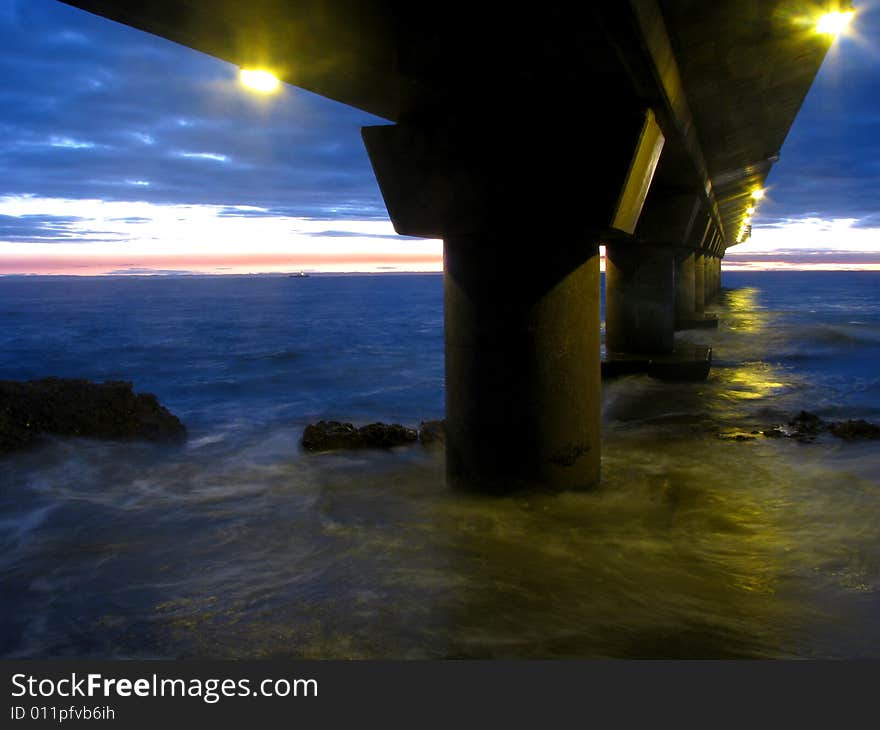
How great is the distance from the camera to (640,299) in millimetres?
16734

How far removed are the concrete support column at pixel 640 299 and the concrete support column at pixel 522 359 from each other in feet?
32.6

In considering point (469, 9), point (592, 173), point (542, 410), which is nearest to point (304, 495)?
point (542, 410)

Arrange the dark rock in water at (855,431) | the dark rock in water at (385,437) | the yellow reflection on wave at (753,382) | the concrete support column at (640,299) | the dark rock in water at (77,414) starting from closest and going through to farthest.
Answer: the dark rock in water at (855,431) < the dark rock in water at (385,437) < the dark rock in water at (77,414) < the yellow reflection on wave at (753,382) < the concrete support column at (640,299)

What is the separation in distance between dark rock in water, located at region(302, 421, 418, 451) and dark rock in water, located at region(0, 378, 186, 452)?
2.85 meters

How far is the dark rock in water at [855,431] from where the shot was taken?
408 inches

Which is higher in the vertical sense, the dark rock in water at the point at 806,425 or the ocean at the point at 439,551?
the dark rock in water at the point at 806,425

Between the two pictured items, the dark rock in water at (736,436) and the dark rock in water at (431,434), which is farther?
the dark rock in water at (431,434)

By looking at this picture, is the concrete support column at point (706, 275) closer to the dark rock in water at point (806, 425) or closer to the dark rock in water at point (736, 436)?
the dark rock in water at point (806, 425)

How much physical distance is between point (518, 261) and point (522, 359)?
89cm

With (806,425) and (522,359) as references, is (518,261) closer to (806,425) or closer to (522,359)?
(522,359)

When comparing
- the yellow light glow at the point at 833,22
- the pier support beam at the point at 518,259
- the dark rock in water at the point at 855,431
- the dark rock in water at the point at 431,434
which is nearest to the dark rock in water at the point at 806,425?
the dark rock in water at the point at 855,431

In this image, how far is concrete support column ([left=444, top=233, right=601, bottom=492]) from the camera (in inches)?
264

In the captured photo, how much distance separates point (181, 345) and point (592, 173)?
39.3 meters

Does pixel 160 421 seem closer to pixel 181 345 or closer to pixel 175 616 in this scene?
pixel 175 616
